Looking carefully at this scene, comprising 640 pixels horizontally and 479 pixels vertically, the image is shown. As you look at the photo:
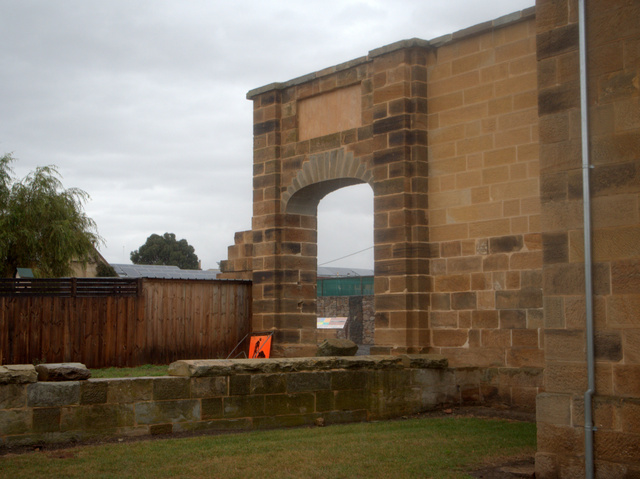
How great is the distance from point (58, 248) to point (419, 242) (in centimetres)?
1232

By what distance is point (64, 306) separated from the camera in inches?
497

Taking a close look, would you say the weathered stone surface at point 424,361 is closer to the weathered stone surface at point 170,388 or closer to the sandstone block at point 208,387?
the sandstone block at point 208,387

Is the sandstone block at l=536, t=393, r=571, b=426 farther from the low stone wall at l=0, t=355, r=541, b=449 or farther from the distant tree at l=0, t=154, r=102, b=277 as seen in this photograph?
the distant tree at l=0, t=154, r=102, b=277

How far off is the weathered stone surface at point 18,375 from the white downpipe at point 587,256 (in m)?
5.05

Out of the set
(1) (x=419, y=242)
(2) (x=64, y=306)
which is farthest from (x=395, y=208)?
(2) (x=64, y=306)

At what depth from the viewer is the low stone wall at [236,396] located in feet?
24.6

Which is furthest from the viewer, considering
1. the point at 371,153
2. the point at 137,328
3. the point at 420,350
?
the point at 137,328

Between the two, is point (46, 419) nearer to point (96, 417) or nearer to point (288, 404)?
point (96, 417)

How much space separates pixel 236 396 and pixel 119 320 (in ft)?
16.4

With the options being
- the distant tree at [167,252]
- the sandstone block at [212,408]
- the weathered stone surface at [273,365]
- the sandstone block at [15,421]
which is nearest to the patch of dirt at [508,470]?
the weathered stone surface at [273,365]

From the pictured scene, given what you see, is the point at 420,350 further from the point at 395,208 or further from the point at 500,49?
the point at 500,49

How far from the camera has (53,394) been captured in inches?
299

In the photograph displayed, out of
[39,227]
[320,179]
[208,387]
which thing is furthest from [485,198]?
[39,227]

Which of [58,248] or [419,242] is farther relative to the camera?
[58,248]
